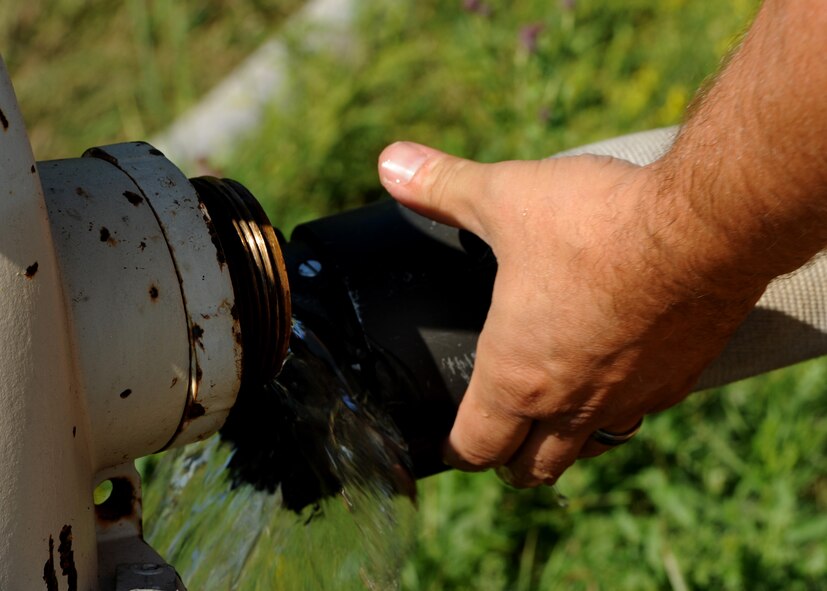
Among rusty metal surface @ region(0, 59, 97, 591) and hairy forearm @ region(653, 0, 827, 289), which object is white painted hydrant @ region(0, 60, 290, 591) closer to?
rusty metal surface @ region(0, 59, 97, 591)

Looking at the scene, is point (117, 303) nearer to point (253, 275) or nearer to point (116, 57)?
point (253, 275)

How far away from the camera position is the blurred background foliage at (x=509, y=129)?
6.07 feet

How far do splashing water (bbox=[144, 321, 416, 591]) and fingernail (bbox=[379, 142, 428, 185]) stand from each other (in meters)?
0.19

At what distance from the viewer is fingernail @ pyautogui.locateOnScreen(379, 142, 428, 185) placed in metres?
1.17

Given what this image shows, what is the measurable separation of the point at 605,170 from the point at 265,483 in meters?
0.46

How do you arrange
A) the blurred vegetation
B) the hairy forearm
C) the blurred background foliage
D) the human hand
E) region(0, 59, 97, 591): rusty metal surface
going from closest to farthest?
1. region(0, 59, 97, 591): rusty metal surface
2. the hairy forearm
3. the human hand
4. the blurred background foliage
5. the blurred vegetation

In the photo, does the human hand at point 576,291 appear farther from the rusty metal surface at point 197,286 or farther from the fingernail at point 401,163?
the rusty metal surface at point 197,286

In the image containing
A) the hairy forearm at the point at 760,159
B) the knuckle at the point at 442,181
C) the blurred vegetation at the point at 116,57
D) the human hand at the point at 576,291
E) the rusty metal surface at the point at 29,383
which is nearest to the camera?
the rusty metal surface at the point at 29,383

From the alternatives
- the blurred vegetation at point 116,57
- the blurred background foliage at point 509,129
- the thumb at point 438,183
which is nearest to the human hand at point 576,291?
the thumb at point 438,183

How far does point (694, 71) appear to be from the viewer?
2.79m

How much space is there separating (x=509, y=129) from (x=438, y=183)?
4.90 feet

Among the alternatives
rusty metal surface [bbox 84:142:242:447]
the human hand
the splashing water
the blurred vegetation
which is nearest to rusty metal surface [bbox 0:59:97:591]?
rusty metal surface [bbox 84:142:242:447]

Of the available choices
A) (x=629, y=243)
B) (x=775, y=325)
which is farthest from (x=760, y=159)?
(x=775, y=325)

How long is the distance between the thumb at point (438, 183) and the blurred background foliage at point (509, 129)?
276 millimetres
